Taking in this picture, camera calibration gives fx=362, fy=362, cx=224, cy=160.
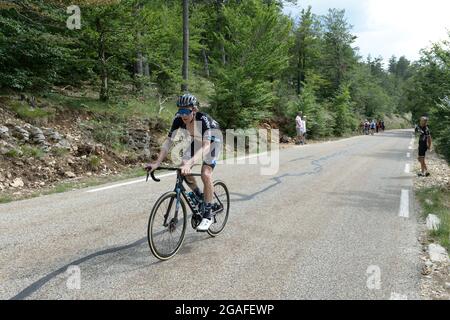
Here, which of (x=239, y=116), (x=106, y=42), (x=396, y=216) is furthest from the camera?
(x=239, y=116)

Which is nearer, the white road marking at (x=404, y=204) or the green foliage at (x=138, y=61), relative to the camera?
the white road marking at (x=404, y=204)

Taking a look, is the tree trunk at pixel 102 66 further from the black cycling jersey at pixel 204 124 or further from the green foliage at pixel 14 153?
the black cycling jersey at pixel 204 124

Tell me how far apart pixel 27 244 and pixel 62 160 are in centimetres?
537

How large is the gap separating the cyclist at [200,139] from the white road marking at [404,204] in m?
4.22

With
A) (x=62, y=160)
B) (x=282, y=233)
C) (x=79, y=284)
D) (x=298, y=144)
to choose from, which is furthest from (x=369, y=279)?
(x=298, y=144)

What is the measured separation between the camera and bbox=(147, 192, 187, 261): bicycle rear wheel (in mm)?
4359

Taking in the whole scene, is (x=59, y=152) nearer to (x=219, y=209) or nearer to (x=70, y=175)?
(x=70, y=175)

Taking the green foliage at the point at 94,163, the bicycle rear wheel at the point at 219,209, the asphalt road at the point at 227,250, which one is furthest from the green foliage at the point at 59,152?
the bicycle rear wheel at the point at 219,209

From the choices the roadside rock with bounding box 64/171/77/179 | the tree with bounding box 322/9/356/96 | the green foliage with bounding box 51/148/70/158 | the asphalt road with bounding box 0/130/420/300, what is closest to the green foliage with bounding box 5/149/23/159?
the green foliage with bounding box 51/148/70/158

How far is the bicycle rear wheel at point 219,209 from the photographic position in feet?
18.2

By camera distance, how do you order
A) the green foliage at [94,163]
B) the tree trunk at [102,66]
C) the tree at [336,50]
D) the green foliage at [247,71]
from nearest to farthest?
the green foliage at [94,163] < the tree trunk at [102,66] < the green foliage at [247,71] < the tree at [336,50]

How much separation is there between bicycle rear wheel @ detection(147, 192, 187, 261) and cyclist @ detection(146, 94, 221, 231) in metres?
0.37

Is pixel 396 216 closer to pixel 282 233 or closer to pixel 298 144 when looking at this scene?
pixel 282 233
